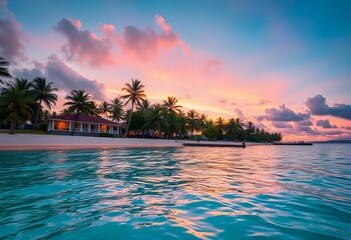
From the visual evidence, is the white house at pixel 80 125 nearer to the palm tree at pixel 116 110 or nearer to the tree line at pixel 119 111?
the tree line at pixel 119 111

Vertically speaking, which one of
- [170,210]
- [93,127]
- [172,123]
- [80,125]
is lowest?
[170,210]

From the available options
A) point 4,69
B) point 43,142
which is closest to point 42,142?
point 43,142

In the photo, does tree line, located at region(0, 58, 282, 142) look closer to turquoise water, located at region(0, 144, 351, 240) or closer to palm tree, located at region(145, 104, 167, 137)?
palm tree, located at region(145, 104, 167, 137)

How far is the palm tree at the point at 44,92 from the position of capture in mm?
47531

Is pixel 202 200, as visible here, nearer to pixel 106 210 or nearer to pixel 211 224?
pixel 211 224

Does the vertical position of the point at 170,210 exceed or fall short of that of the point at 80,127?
it falls short

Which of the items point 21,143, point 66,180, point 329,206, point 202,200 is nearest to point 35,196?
point 66,180

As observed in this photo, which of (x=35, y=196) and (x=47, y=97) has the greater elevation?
(x=47, y=97)

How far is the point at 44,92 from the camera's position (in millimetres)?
48188

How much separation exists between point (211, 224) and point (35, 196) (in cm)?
457

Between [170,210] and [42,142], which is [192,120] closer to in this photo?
[42,142]

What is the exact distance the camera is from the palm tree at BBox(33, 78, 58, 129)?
4753 cm

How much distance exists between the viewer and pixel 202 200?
17.1 ft

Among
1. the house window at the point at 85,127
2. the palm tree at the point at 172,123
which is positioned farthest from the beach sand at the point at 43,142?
the palm tree at the point at 172,123
